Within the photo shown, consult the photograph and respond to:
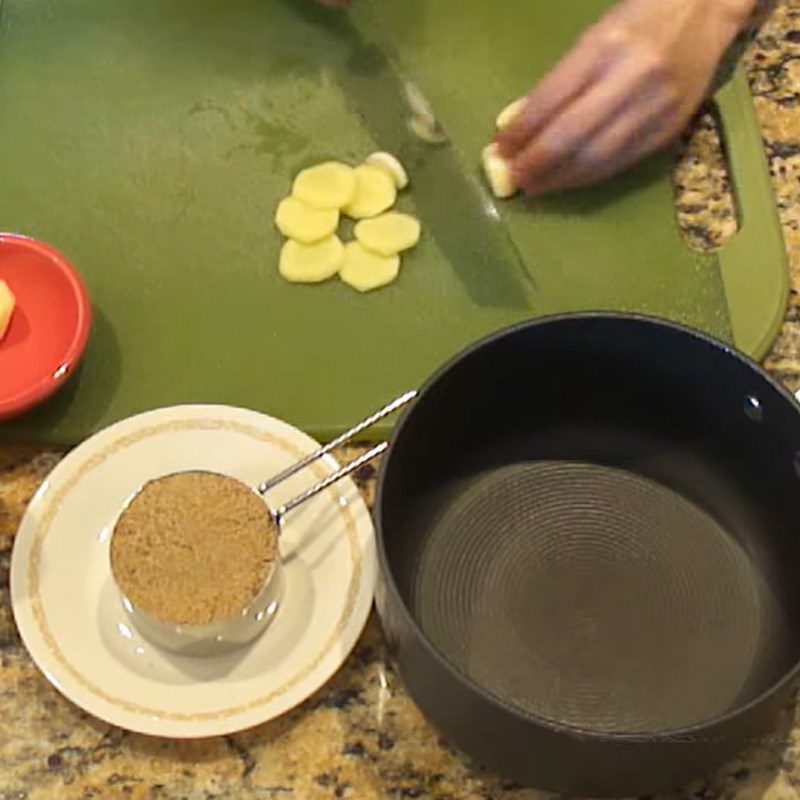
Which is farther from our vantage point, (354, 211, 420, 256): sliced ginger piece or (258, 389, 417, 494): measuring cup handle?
(354, 211, 420, 256): sliced ginger piece

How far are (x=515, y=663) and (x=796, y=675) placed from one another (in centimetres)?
24

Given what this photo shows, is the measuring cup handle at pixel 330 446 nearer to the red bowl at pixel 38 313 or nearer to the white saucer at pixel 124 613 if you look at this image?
the white saucer at pixel 124 613

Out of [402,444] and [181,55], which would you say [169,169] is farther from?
[402,444]

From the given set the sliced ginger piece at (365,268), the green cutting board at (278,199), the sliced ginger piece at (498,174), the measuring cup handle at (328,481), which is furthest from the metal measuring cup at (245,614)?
the sliced ginger piece at (498,174)

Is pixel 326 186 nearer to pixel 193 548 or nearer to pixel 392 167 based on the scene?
pixel 392 167

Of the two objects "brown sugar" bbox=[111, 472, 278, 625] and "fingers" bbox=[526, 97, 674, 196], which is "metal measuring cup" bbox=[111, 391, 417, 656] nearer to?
"brown sugar" bbox=[111, 472, 278, 625]

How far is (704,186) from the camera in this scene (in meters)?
1.26

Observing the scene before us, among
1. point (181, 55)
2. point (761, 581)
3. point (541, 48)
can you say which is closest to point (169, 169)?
point (181, 55)

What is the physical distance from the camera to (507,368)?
975 mm

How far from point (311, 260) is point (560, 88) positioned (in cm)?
29

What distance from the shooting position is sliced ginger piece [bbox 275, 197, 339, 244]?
3.90 ft

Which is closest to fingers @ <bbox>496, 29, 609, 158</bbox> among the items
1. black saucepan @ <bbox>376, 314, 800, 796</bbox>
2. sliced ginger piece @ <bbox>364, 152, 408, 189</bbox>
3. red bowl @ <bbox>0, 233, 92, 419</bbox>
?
sliced ginger piece @ <bbox>364, 152, 408, 189</bbox>

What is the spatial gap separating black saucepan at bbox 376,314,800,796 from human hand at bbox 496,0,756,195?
11.4 inches

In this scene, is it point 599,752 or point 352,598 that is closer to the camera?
point 599,752
